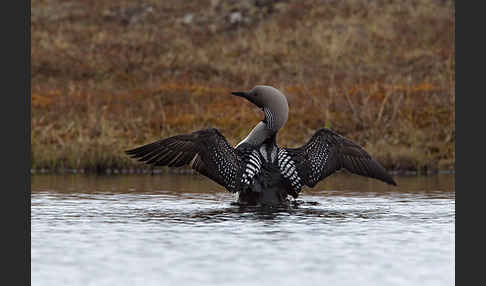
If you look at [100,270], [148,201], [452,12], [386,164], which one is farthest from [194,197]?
[452,12]

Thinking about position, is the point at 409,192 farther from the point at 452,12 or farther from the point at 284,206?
the point at 452,12

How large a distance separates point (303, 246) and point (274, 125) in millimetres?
2884

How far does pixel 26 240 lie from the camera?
6883 millimetres

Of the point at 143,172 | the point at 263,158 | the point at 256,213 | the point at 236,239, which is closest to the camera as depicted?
the point at 236,239

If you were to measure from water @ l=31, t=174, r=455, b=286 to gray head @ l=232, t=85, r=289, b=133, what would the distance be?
896mm

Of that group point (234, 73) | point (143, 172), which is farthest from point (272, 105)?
point (234, 73)

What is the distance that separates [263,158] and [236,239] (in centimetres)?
235

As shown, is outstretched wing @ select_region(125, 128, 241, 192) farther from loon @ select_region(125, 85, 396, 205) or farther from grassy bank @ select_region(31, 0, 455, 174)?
grassy bank @ select_region(31, 0, 455, 174)

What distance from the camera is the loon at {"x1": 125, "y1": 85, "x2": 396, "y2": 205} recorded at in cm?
898

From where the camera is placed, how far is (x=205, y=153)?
8.98m

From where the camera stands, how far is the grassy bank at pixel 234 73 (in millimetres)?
17453

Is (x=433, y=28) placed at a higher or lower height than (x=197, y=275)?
higher

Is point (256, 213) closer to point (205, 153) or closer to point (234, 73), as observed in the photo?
point (205, 153)

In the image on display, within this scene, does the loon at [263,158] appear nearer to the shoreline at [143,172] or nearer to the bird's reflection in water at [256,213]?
the bird's reflection in water at [256,213]
